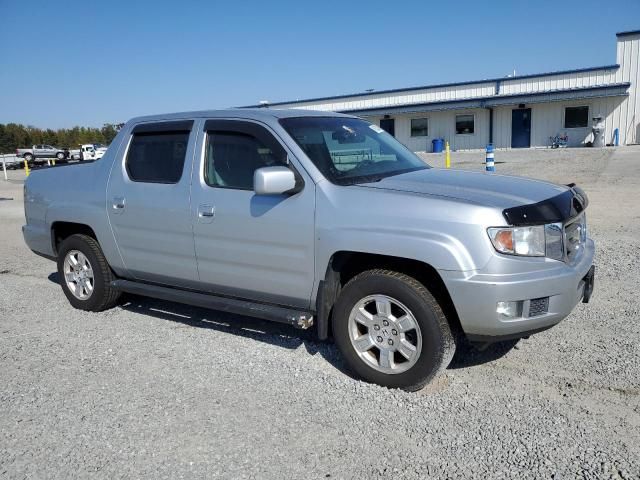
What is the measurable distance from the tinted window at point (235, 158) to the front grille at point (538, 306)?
1984 millimetres

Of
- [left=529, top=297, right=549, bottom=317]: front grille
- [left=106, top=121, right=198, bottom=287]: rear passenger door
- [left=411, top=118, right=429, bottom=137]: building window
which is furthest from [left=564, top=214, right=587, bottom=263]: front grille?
[left=411, top=118, right=429, bottom=137]: building window

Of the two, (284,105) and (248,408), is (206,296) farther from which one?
(284,105)

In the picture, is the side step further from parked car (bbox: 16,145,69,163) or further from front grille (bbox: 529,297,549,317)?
parked car (bbox: 16,145,69,163)

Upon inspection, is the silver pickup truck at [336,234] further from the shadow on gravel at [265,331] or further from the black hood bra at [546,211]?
the shadow on gravel at [265,331]

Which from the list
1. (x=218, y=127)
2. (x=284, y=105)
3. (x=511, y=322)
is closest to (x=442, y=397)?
(x=511, y=322)

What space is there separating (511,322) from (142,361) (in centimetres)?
279

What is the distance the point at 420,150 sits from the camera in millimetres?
36406

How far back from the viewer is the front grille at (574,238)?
3754 mm

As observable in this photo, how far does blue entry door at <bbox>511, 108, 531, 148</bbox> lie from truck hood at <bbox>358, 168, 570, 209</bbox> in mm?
30712

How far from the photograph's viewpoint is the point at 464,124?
34688 millimetres

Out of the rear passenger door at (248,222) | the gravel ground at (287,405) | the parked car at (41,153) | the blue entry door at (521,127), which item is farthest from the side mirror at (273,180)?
the parked car at (41,153)

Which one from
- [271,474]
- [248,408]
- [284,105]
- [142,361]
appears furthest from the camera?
[284,105]

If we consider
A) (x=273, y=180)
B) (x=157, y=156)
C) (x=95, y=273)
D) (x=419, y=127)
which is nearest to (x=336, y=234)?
(x=273, y=180)

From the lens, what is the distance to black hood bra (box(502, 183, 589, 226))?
11.3ft
